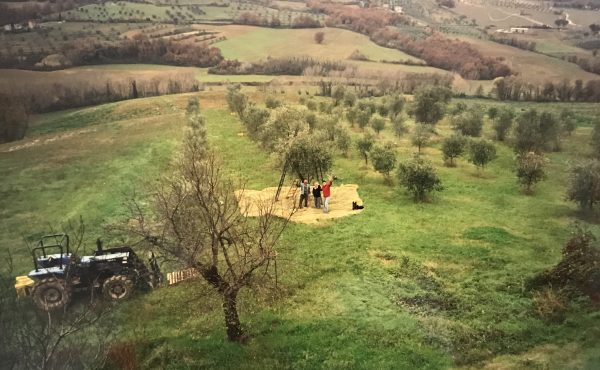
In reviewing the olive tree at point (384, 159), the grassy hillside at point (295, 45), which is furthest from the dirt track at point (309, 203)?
the grassy hillside at point (295, 45)

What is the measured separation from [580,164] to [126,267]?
3085cm

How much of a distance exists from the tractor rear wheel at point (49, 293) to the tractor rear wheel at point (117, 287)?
171 cm

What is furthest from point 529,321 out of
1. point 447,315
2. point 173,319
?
point 173,319

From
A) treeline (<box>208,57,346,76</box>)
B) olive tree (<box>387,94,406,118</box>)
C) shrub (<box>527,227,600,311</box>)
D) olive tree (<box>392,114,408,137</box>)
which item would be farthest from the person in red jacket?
treeline (<box>208,57,346,76</box>)

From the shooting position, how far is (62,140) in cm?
5081

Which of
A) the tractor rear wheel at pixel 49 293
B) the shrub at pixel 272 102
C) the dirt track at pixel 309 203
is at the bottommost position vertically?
the dirt track at pixel 309 203

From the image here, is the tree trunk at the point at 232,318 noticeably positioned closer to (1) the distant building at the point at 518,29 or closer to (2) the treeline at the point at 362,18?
(1) the distant building at the point at 518,29

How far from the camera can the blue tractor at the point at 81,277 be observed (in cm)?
2133

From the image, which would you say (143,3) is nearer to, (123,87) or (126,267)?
(123,87)

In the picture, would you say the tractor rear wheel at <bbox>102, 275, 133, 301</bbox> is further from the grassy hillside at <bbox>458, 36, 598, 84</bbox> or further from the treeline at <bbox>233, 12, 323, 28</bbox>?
the treeline at <bbox>233, 12, 323, 28</bbox>

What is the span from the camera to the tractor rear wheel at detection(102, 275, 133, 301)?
22.3 m

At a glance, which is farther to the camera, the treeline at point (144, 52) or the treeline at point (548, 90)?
the treeline at point (548, 90)

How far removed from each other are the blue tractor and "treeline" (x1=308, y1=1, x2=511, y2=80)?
7718 cm

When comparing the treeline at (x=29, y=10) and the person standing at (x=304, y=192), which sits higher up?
the treeline at (x=29, y=10)
